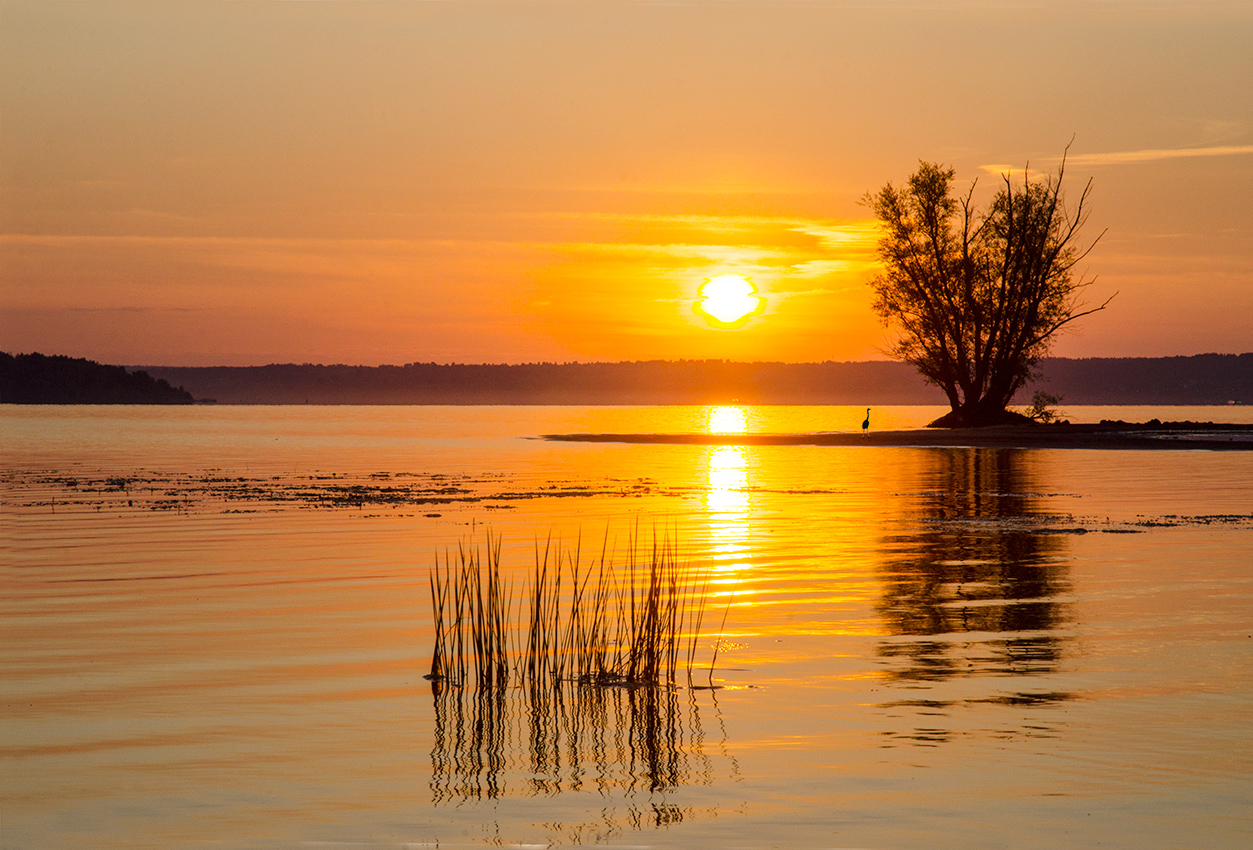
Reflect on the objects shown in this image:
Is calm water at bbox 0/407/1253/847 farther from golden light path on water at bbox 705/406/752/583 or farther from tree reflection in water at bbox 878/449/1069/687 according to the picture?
golden light path on water at bbox 705/406/752/583

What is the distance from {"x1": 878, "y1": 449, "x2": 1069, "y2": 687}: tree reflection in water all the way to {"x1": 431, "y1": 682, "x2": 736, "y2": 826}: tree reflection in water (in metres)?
2.87

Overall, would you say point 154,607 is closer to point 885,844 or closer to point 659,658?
point 659,658

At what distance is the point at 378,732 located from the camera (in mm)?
10648

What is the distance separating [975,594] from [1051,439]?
50.6m

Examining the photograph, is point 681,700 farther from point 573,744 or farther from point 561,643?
point 561,643

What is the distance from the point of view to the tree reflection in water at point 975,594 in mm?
13148

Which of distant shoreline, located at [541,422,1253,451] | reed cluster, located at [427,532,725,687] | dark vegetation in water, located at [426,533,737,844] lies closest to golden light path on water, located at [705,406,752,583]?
reed cluster, located at [427,532,725,687]

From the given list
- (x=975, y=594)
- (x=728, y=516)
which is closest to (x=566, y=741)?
(x=975, y=594)

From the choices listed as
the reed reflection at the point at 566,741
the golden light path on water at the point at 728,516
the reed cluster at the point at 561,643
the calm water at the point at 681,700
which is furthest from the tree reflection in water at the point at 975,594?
the reed reflection at the point at 566,741

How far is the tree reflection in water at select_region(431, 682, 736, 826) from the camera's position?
358 inches

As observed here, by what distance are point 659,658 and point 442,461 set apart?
45.5m

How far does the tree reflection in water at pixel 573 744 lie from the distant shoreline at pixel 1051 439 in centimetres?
5544

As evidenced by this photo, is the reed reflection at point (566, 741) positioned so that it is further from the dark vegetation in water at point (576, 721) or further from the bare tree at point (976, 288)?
the bare tree at point (976, 288)

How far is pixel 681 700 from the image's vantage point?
38.5ft
